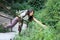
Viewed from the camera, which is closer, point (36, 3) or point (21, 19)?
point (21, 19)

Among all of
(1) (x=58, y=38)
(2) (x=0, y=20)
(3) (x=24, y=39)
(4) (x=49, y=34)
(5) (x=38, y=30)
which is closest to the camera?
(1) (x=58, y=38)

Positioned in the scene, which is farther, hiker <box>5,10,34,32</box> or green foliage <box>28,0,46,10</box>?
green foliage <box>28,0,46,10</box>

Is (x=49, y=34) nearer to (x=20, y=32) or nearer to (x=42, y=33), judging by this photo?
(x=42, y=33)

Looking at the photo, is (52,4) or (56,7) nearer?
(56,7)

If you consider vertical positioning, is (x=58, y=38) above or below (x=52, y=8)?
below

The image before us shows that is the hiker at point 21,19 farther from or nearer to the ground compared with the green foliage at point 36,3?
nearer to the ground

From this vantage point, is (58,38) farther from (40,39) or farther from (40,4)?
(40,4)

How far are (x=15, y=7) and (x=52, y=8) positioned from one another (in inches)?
357

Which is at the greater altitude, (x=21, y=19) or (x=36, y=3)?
(x=36, y=3)

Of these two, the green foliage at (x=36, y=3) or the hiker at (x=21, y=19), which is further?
the green foliage at (x=36, y=3)

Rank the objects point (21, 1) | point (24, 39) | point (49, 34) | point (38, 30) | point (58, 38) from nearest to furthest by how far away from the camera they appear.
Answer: point (58, 38), point (49, 34), point (38, 30), point (24, 39), point (21, 1)

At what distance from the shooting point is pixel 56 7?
8023mm

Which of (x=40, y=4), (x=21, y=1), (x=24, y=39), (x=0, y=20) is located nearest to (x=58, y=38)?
(x=24, y=39)

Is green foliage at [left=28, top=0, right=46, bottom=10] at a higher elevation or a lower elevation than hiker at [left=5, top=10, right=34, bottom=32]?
higher
